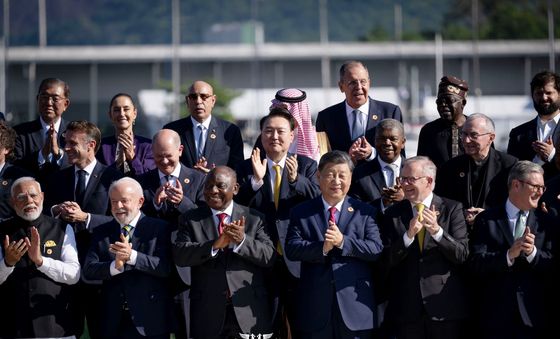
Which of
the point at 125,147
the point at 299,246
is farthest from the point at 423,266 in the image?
the point at 125,147

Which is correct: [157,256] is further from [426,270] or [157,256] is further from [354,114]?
[354,114]

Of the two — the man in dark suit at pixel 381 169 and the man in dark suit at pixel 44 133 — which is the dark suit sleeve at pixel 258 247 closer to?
the man in dark suit at pixel 381 169

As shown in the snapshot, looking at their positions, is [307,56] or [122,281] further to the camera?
[307,56]

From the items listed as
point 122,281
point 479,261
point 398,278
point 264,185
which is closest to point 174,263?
point 122,281

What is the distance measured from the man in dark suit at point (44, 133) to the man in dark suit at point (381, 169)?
3340mm

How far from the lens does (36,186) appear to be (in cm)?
971

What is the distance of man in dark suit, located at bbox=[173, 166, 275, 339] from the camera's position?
962 cm

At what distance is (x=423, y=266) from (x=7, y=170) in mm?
4405

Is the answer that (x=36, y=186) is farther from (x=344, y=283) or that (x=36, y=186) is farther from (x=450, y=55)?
(x=450, y=55)

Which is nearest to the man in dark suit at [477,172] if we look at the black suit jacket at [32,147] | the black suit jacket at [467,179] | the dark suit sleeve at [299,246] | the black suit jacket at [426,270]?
the black suit jacket at [467,179]

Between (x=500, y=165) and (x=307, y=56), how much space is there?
75.4m

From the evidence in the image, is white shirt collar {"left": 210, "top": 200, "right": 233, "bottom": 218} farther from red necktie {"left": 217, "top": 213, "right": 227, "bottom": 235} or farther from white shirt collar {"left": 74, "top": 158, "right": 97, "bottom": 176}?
white shirt collar {"left": 74, "top": 158, "right": 97, "bottom": 176}

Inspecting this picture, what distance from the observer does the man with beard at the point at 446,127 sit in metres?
11.5

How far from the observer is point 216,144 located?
11.8 meters
